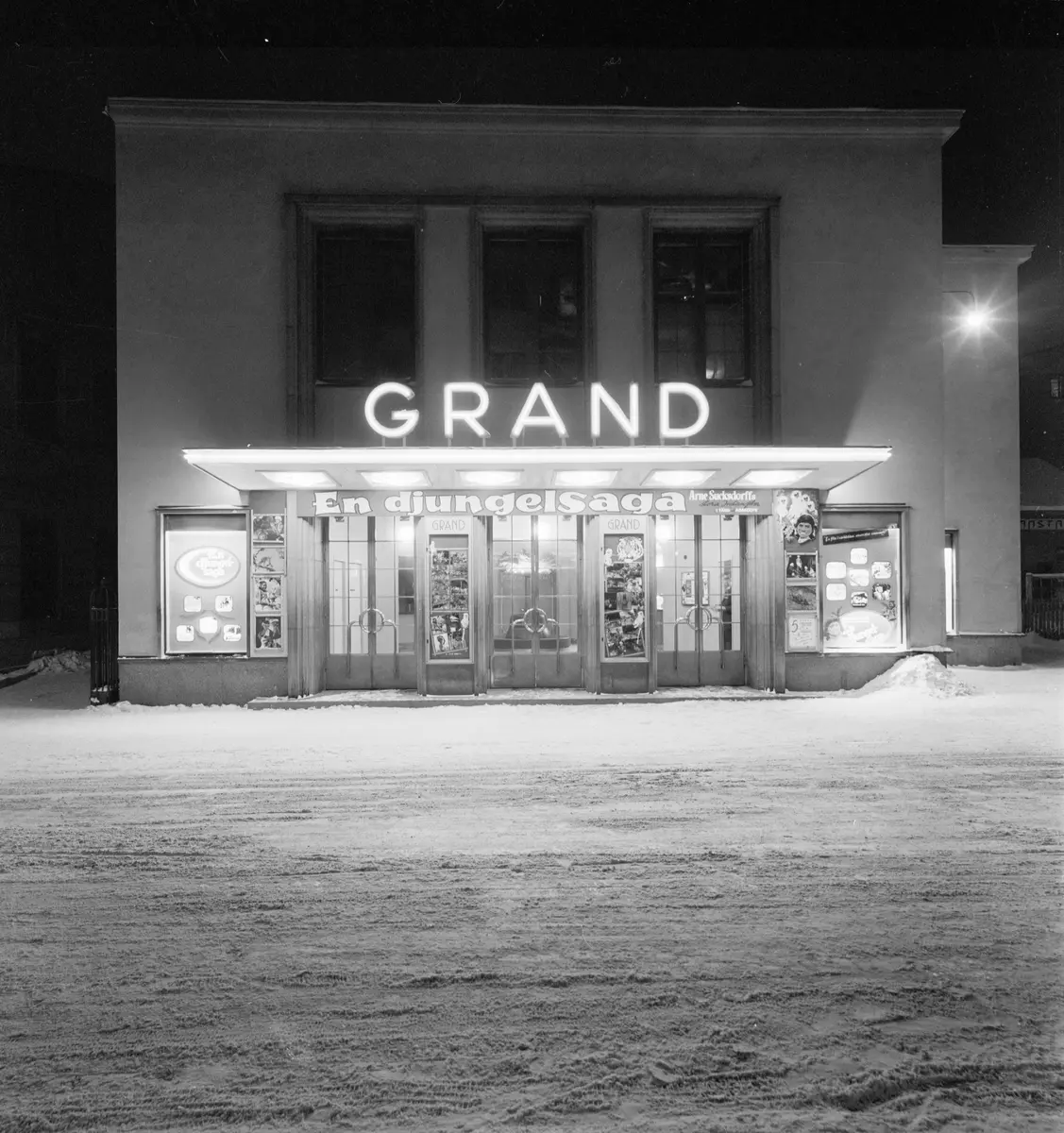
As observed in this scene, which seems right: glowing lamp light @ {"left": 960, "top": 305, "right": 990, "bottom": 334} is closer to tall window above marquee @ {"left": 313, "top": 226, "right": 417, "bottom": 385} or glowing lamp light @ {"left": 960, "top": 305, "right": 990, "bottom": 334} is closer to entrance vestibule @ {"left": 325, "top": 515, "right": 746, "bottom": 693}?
entrance vestibule @ {"left": 325, "top": 515, "right": 746, "bottom": 693}

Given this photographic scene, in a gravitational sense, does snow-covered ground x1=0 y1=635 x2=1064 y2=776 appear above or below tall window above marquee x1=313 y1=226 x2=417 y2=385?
below

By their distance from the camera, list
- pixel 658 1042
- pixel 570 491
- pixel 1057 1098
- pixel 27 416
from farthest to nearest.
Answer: pixel 27 416, pixel 570 491, pixel 658 1042, pixel 1057 1098

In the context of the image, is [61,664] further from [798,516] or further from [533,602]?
[798,516]

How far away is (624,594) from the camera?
14719 millimetres

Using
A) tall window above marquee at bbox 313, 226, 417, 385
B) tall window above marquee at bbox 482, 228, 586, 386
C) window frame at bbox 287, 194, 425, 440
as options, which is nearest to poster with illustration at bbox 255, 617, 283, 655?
window frame at bbox 287, 194, 425, 440

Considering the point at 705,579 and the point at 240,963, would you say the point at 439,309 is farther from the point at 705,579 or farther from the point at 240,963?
the point at 240,963

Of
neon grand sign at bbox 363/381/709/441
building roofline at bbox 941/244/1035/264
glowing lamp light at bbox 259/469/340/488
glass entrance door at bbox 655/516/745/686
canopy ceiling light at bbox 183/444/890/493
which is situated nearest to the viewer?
canopy ceiling light at bbox 183/444/890/493

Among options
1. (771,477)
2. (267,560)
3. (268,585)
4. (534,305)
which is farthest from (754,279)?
(268,585)

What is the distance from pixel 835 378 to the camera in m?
14.9

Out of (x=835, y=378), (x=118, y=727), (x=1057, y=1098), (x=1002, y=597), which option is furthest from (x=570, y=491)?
(x=1057, y=1098)

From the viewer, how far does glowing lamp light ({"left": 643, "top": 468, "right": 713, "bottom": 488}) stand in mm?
13141

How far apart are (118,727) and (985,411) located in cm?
1839

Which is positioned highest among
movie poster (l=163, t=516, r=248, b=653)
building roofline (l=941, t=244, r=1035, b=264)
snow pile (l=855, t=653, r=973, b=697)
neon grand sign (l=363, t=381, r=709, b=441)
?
building roofline (l=941, t=244, r=1035, b=264)

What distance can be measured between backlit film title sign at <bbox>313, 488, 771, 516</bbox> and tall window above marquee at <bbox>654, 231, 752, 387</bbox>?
7.18 ft
